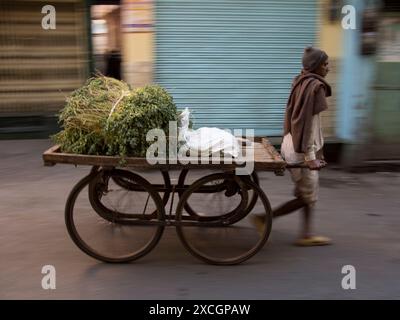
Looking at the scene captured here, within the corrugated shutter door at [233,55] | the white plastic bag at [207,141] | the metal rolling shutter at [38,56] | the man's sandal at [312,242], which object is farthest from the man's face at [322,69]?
the metal rolling shutter at [38,56]

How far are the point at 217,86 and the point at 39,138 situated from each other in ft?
10.4

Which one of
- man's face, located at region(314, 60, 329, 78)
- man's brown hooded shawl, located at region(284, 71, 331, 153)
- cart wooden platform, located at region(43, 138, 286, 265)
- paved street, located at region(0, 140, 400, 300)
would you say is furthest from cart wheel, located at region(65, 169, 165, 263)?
man's face, located at region(314, 60, 329, 78)

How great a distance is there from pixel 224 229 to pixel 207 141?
4.02 feet

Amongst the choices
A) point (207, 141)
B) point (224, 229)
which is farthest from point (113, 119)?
point (224, 229)

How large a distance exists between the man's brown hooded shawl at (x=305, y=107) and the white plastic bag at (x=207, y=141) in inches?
22.3

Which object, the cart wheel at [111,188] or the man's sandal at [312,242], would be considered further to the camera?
the man's sandal at [312,242]

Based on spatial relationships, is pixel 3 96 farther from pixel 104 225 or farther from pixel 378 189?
pixel 378 189

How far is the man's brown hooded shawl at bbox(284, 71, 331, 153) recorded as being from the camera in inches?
158

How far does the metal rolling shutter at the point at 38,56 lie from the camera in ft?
26.4

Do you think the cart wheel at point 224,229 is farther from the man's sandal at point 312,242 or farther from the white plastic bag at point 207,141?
the man's sandal at point 312,242

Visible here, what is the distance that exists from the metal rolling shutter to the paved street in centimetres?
287

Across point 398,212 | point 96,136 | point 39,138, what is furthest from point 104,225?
point 39,138

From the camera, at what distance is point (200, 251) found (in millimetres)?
4137

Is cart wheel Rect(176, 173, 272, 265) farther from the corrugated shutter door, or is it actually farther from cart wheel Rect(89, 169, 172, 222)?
the corrugated shutter door
